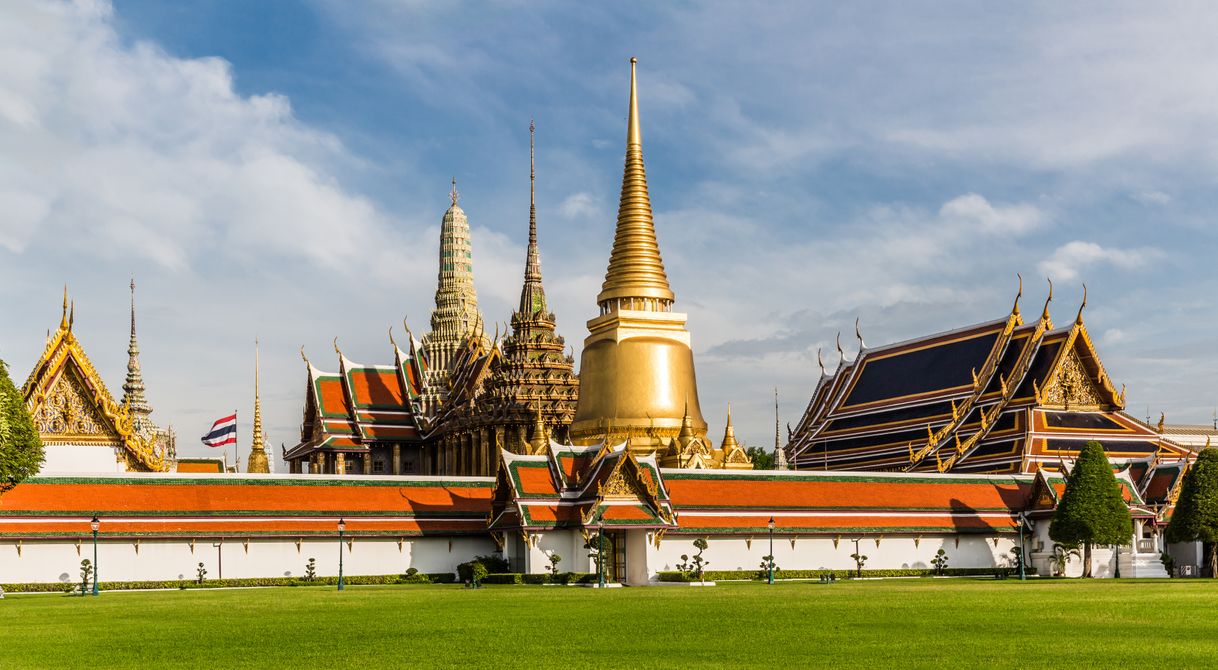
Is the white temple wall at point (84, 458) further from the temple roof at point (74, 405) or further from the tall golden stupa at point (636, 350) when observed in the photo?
the tall golden stupa at point (636, 350)

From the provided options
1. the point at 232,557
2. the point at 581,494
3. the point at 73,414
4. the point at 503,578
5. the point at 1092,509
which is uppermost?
the point at 73,414

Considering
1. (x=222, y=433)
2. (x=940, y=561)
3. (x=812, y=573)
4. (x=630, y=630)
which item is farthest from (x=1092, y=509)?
(x=222, y=433)

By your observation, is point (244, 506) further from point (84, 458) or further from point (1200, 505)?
point (1200, 505)

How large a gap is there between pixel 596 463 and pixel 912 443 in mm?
22531

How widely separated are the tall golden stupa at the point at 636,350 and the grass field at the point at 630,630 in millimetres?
28669

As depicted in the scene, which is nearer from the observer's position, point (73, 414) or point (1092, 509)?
point (1092, 509)

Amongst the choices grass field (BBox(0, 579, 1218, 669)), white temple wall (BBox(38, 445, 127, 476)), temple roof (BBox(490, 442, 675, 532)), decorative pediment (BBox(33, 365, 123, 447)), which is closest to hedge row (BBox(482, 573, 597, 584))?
temple roof (BBox(490, 442, 675, 532))

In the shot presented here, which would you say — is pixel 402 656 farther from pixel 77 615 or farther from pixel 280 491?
pixel 280 491

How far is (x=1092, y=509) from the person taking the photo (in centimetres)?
4594

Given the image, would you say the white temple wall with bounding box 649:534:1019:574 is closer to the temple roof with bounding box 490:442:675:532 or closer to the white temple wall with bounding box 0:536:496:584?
the temple roof with bounding box 490:442:675:532

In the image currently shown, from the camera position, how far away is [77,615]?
90.7 feet

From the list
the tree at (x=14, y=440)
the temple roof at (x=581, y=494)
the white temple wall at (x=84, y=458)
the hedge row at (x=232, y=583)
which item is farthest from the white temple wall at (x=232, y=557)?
the white temple wall at (x=84, y=458)

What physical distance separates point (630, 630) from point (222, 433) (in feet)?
191

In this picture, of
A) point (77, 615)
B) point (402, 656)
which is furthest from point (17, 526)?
point (402, 656)
